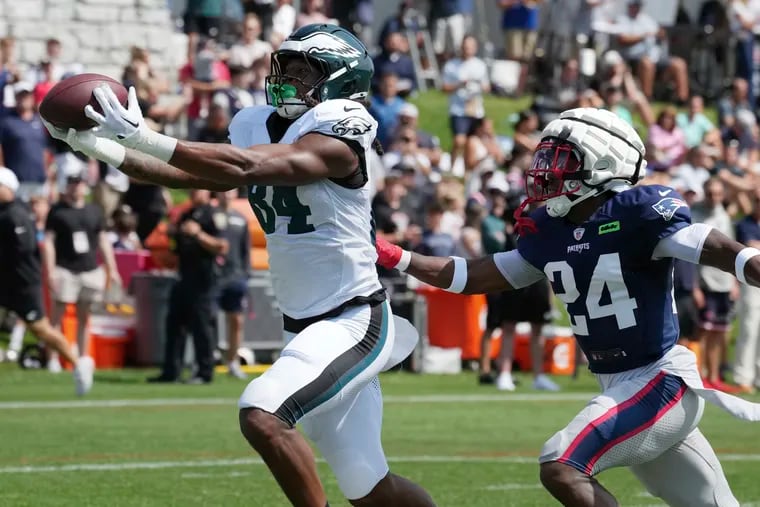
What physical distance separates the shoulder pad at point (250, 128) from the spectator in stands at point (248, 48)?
40.6ft

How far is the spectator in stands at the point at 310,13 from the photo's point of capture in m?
18.9

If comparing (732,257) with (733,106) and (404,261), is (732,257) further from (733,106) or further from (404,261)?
(733,106)

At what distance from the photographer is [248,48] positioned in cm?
1802

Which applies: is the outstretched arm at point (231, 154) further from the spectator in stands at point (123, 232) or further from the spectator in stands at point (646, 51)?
the spectator in stands at point (646, 51)

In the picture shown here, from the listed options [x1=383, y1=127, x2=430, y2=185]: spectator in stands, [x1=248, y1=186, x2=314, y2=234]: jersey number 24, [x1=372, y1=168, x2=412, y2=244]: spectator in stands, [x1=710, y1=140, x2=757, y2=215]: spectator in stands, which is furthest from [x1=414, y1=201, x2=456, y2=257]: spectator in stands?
[x1=248, y1=186, x2=314, y2=234]: jersey number 24

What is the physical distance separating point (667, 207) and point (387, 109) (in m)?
12.7

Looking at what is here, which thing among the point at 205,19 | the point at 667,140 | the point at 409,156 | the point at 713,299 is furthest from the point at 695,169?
the point at 205,19

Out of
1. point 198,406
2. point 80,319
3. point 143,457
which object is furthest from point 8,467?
point 80,319

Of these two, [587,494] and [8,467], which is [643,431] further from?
[8,467]

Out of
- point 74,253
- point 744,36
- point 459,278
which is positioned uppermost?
point 744,36

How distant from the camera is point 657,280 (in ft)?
17.5

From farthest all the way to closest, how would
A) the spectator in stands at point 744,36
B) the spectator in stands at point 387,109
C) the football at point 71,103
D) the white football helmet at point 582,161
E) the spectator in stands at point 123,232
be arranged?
the spectator in stands at point 744,36
the spectator in stands at point 387,109
the spectator in stands at point 123,232
the white football helmet at point 582,161
the football at point 71,103

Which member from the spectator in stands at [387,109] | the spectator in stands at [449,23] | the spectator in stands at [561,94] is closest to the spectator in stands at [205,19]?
the spectator in stands at [387,109]

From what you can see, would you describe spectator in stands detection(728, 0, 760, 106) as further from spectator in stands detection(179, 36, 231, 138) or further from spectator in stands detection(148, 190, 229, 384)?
spectator in stands detection(148, 190, 229, 384)
